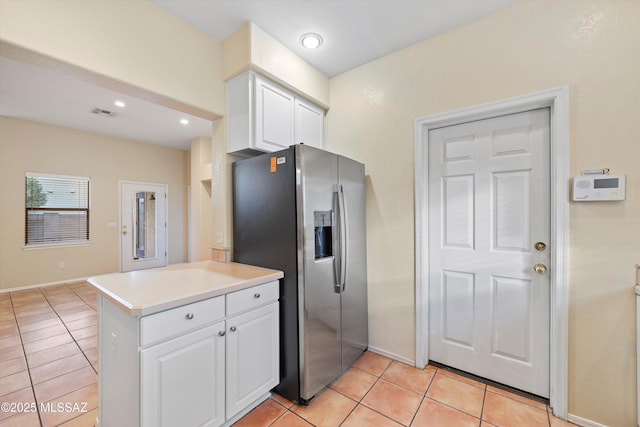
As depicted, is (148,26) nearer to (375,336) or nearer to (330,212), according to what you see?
(330,212)

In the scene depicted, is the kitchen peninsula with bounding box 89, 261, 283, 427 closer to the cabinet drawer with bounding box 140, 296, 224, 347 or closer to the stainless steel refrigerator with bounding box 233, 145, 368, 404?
the cabinet drawer with bounding box 140, 296, 224, 347

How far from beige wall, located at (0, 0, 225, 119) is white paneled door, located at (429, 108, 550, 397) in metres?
1.96

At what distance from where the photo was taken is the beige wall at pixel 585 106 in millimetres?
1503

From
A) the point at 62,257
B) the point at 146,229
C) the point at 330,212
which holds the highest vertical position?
the point at 330,212

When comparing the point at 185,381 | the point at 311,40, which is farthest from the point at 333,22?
the point at 185,381

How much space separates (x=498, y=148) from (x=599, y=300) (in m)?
1.12

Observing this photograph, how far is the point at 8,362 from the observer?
2.24m

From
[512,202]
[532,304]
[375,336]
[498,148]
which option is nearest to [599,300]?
[532,304]

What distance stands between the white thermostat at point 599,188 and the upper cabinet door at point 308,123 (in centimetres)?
197

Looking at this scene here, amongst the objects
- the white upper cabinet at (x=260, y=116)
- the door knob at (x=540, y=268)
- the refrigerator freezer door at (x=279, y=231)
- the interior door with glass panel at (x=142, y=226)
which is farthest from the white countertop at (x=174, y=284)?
the interior door with glass panel at (x=142, y=226)

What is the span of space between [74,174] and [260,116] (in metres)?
4.90

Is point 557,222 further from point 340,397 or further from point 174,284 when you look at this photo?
point 174,284

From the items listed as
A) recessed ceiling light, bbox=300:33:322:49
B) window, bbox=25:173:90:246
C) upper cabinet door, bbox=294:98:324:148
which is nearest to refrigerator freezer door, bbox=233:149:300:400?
upper cabinet door, bbox=294:98:324:148

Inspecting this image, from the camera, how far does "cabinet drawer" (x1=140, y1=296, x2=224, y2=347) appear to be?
3.83 ft
